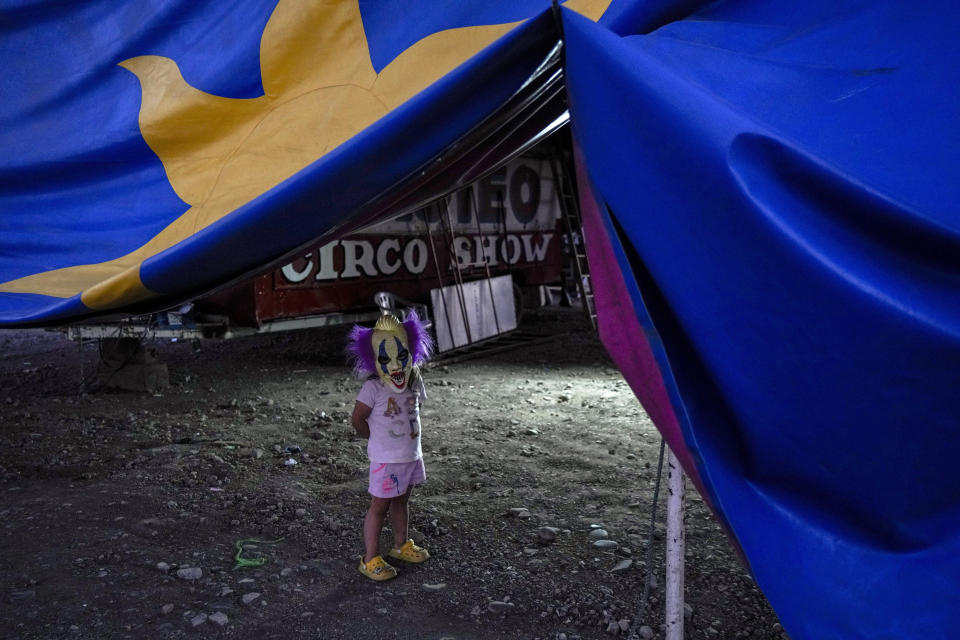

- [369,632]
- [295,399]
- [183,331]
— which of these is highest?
[183,331]

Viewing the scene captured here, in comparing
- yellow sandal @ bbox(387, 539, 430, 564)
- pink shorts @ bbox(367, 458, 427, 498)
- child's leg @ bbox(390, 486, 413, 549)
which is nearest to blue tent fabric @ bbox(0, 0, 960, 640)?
pink shorts @ bbox(367, 458, 427, 498)

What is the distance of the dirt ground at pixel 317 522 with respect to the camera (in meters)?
2.82

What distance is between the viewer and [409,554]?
332 cm

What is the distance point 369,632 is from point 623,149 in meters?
2.08

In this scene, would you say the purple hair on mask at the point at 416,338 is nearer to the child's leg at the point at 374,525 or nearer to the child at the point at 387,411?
the child at the point at 387,411

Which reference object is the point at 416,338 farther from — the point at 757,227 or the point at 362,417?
the point at 757,227

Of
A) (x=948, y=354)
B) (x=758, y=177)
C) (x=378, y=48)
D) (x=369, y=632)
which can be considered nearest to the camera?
(x=948, y=354)

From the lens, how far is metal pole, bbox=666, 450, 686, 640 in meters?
2.33

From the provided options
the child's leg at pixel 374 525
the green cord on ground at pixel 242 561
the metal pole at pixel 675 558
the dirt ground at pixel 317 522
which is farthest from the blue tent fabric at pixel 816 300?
the green cord on ground at pixel 242 561

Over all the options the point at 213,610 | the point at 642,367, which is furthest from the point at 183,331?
the point at 642,367

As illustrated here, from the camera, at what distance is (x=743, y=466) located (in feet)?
4.96

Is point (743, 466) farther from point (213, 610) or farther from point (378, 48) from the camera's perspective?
point (213, 610)

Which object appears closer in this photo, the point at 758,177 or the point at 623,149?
the point at 758,177

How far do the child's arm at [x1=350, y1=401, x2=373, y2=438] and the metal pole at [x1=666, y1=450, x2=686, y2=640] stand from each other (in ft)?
4.44
